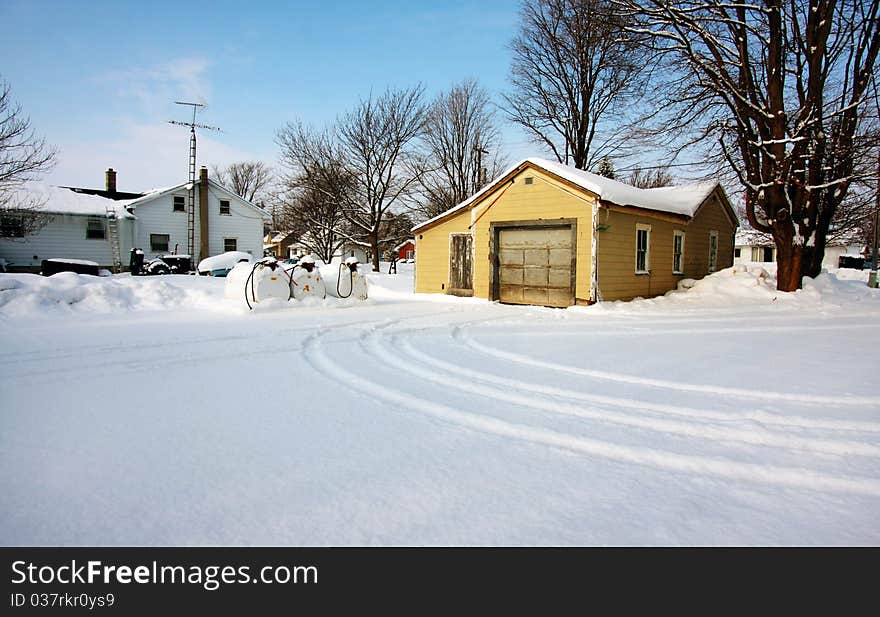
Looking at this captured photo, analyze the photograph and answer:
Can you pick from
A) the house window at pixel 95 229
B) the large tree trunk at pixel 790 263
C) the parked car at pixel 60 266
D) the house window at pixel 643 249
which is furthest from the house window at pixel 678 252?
the house window at pixel 95 229

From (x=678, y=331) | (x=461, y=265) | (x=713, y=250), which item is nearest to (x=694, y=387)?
(x=678, y=331)

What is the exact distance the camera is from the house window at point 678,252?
1631 cm

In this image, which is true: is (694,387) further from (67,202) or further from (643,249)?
(67,202)

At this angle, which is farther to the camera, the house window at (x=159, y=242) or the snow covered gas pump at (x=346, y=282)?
the house window at (x=159, y=242)

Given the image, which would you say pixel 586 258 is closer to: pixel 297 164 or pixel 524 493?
pixel 524 493

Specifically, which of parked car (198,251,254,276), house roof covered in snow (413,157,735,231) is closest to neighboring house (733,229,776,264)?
house roof covered in snow (413,157,735,231)

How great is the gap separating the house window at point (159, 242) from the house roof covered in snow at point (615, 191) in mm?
18307

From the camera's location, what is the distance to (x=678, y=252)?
1661cm

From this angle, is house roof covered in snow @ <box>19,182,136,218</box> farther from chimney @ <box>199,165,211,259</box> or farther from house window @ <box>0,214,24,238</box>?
chimney @ <box>199,165,211,259</box>

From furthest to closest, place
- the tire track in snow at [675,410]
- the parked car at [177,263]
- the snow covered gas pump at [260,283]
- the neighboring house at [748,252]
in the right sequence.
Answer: the neighboring house at [748,252], the parked car at [177,263], the snow covered gas pump at [260,283], the tire track in snow at [675,410]

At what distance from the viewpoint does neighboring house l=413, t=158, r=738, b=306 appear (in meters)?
13.1

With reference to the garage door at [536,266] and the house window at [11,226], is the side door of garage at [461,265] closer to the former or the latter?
the garage door at [536,266]

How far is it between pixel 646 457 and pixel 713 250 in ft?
59.5

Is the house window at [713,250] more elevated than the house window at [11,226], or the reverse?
the house window at [11,226]
